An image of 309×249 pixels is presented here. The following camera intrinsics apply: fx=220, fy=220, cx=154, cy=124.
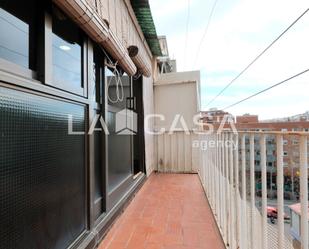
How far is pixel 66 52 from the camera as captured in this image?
5.05 ft

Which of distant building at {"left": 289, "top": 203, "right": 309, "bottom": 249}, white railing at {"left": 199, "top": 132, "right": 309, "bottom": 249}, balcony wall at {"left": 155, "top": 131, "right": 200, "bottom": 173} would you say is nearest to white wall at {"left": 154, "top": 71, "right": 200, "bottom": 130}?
balcony wall at {"left": 155, "top": 131, "right": 200, "bottom": 173}

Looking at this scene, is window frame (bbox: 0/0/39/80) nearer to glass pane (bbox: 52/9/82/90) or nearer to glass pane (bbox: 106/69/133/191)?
glass pane (bbox: 52/9/82/90)

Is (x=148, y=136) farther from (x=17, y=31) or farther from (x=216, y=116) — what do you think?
(x=17, y=31)

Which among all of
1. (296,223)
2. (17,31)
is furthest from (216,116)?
(17,31)

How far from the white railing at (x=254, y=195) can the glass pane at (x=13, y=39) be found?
1.24m

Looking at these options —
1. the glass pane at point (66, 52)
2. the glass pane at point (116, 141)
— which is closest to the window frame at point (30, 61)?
the glass pane at point (66, 52)

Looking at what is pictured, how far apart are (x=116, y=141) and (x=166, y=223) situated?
3.52ft

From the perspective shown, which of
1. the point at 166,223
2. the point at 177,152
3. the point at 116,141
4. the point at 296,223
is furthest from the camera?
the point at 177,152

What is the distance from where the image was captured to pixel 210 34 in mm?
4422

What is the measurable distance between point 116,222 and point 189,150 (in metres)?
2.94

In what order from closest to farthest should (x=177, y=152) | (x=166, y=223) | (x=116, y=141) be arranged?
(x=166, y=223) < (x=116, y=141) < (x=177, y=152)

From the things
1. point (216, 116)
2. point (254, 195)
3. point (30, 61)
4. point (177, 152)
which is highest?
point (30, 61)

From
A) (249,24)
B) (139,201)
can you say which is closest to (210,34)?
(249,24)

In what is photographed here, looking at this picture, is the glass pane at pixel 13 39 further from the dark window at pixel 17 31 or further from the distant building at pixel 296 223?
the distant building at pixel 296 223
